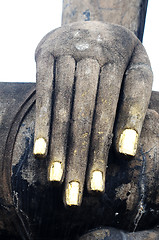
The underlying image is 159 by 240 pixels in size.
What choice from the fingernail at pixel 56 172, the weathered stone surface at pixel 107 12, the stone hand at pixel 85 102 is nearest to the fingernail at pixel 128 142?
the stone hand at pixel 85 102

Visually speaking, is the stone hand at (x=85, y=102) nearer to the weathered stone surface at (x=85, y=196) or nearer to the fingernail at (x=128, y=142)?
the fingernail at (x=128, y=142)

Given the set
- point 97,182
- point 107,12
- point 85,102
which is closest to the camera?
point 97,182

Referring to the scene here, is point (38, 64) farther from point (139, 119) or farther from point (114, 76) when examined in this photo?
point (139, 119)

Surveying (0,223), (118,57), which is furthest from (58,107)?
(0,223)

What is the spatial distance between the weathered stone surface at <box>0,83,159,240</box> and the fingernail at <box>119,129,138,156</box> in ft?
0.40

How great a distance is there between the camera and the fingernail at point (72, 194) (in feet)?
4.15

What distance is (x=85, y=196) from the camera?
1435 mm

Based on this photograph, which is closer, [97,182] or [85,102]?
[97,182]

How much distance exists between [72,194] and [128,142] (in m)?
0.26

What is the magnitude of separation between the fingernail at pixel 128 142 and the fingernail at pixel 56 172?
0.72 feet

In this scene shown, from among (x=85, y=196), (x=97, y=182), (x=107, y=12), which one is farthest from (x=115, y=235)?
(x=107, y=12)

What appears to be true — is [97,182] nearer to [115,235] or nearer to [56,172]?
[56,172]

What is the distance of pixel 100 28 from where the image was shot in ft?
5.34

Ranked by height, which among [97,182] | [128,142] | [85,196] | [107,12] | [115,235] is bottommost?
[115,235]
